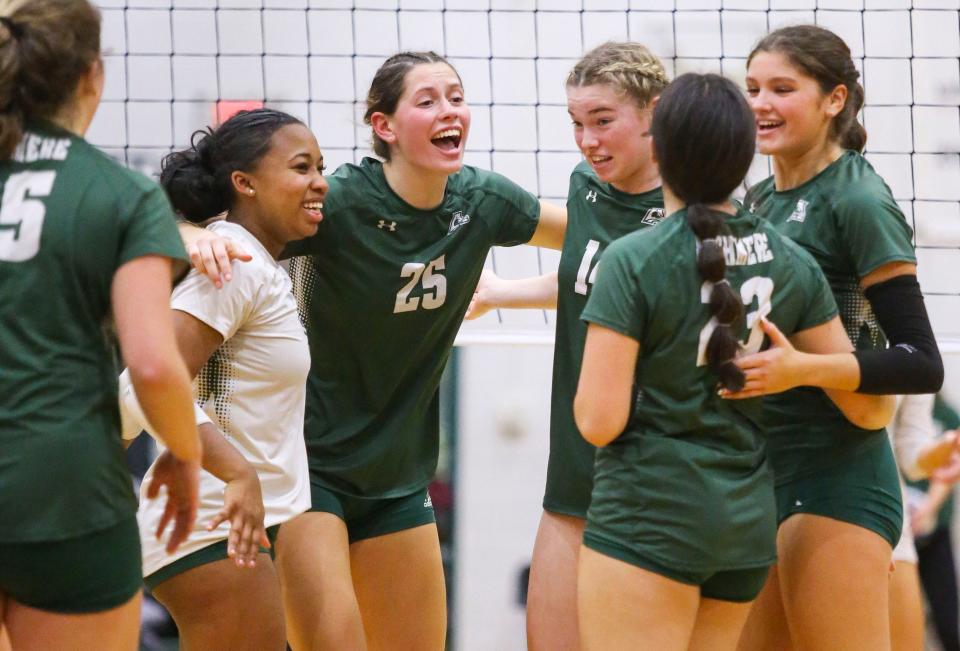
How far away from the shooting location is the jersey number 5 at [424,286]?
9.52 ft

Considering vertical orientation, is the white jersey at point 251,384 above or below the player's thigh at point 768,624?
Answer: above

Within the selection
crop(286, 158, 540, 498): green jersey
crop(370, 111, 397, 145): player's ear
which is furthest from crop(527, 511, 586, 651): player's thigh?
crop(370, 111, 397, 145): player's ear

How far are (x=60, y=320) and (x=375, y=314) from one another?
1156 millimetres

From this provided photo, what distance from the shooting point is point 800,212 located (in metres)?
2.60

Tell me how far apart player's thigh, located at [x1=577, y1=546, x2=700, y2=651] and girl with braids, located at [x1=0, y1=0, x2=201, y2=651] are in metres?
0.76

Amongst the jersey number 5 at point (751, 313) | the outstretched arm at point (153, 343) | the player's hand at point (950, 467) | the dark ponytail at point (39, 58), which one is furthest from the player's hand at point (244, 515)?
the player's hand at point (950, 467)

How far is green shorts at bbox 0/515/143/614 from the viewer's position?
5.87 ft

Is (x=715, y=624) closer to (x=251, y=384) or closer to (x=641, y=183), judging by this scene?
(x=251, y=384)

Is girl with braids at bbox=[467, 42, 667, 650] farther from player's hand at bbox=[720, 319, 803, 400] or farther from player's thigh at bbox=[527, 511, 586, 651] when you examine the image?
player's hand at bbox=[720, 319, 803, 400]

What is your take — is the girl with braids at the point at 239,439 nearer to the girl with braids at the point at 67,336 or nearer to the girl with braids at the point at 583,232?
the girl with braids at the point at 67,336

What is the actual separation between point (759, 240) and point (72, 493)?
1.20 m

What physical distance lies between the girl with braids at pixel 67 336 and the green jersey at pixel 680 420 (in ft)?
2.37

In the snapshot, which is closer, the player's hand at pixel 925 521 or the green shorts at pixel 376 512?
the green shorts at pixel 376 512

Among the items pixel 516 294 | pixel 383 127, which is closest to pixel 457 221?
pixel 383 127
